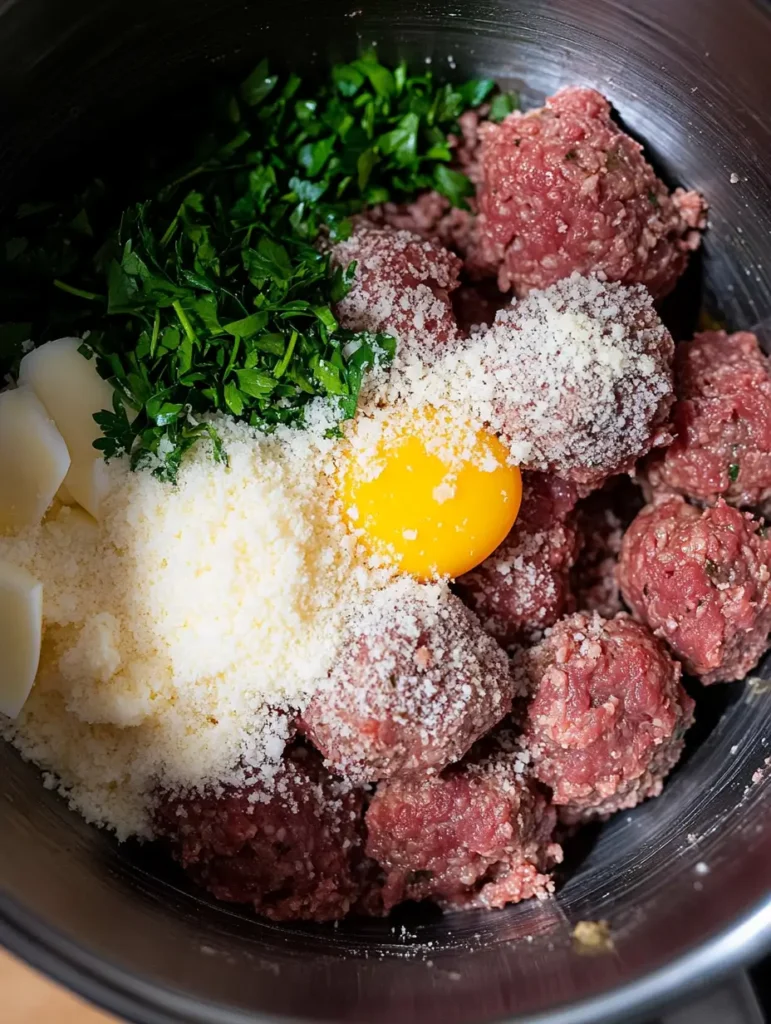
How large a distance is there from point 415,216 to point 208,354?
2.92ft

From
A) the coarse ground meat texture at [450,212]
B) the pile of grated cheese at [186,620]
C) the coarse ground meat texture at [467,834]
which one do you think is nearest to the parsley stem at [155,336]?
the pile of grated cheese at [186,620]

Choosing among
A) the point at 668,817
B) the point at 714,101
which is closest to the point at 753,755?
the point at 668,817

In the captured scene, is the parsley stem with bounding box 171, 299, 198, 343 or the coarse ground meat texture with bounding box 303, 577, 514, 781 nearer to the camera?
the coarse ground meat texture with bounding box 303, 577, 514, 781

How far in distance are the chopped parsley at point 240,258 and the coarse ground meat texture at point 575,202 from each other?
0.82 feet

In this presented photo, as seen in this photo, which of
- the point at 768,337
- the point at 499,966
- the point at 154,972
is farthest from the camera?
the point at 768,337

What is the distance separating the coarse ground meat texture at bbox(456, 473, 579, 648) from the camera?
9.16 ft

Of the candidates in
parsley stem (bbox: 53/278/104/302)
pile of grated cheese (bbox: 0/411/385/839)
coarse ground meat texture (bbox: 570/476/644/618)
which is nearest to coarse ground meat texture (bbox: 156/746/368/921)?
pile of grated cheese (bbox: 0/411/385/839)

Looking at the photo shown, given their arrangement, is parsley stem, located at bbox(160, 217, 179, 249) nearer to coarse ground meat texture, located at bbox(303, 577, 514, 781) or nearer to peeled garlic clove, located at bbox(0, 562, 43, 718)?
peeled garlic clove, located at bbox(0, 562, 43, 718)

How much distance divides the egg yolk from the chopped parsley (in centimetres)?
20

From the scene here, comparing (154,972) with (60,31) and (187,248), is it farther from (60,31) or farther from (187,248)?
(60,31)

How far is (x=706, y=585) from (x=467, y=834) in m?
0.99

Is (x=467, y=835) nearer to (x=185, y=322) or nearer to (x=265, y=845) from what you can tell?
(x=265, y=845)

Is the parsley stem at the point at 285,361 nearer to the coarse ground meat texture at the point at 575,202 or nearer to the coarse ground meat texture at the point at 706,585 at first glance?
the coarse ground meat texture at the point at 575,202

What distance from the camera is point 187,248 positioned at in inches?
108
